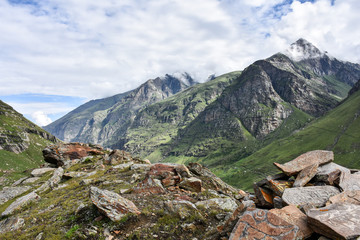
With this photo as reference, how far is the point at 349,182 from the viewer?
50.2 ft

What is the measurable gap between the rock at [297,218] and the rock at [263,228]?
1.97 feet

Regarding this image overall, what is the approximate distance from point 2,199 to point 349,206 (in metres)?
49.3

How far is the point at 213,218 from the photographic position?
681 inches

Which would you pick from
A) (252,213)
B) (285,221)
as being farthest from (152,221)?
(285,221)

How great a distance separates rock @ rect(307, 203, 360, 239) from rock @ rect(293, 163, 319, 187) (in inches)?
189

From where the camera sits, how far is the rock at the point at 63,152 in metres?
53.2

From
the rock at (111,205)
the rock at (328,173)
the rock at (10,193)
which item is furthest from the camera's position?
the rock at (10,193)

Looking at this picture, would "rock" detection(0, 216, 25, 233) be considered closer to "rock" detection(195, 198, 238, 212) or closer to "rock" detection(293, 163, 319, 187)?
"rock" detection(195, 198, 238, 212)

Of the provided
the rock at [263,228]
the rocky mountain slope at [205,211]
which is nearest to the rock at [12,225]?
the rocky mountain slope at [205,211]

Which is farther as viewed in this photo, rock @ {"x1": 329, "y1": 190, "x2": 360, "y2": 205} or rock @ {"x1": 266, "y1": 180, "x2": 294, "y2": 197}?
rock @ {"x1": 266, "y1": 180, "x2": 294, "y2": 197}

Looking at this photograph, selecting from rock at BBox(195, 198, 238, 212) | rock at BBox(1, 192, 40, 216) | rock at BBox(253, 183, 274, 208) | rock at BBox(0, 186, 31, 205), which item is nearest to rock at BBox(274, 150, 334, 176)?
rock at BBox(253, 183, 274, 208)

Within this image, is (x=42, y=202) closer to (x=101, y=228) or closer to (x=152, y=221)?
(x=101, y=228)

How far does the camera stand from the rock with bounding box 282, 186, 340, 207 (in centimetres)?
1355

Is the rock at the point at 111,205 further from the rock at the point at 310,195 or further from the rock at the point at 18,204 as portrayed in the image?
the rock at the point at 18,204
